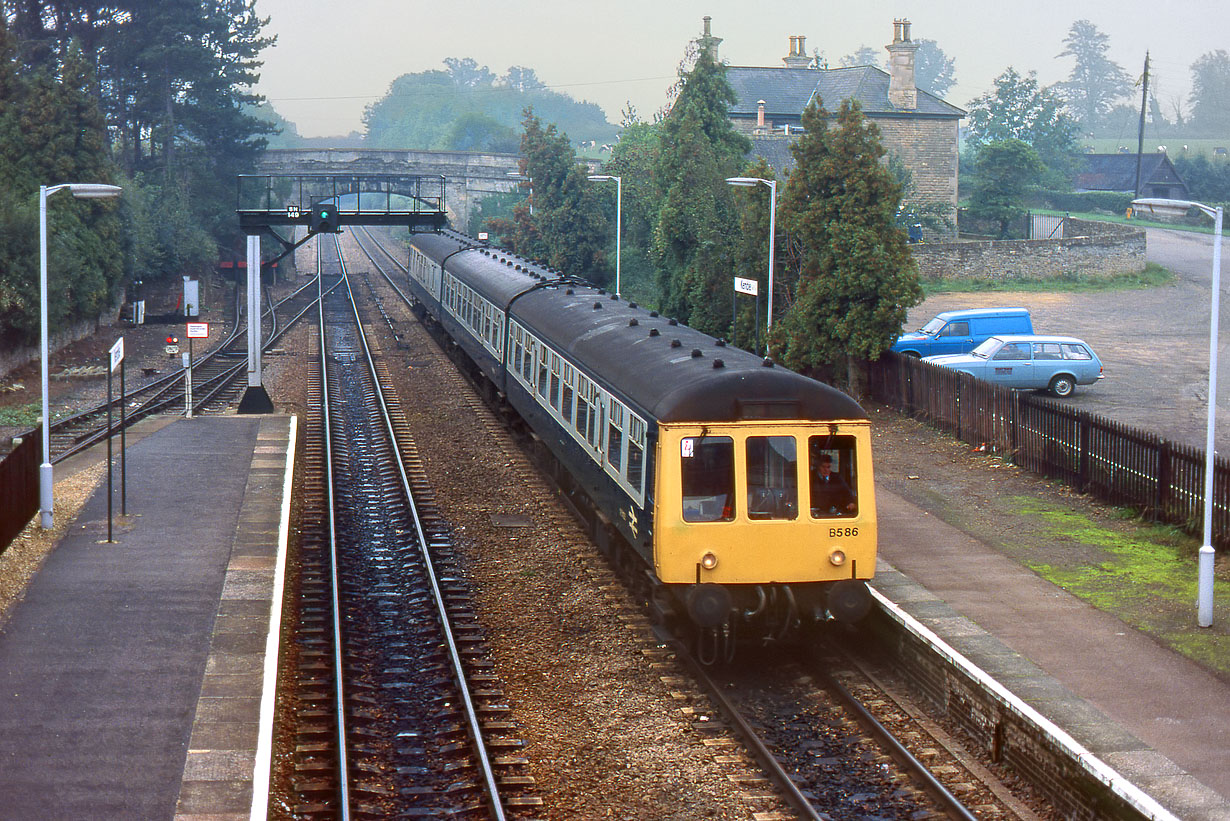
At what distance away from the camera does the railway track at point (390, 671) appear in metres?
9.73

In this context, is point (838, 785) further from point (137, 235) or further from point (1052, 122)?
point (1052, 122)

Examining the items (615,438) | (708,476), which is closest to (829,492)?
(708,476)

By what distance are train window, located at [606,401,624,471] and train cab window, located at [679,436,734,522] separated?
6.26 feet

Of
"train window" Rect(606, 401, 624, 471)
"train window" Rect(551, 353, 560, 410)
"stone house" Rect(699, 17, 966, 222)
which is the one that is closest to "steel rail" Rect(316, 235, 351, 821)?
"train window" Rect(606, 401, 624, 471)

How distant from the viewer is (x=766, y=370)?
12.0 m

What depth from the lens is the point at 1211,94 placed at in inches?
7042

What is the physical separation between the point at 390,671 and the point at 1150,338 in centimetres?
3069

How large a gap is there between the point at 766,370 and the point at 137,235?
1605 inches

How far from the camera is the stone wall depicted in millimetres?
49719

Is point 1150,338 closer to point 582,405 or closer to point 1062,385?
point 1062,385

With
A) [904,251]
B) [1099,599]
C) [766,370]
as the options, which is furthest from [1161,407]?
[766,370]

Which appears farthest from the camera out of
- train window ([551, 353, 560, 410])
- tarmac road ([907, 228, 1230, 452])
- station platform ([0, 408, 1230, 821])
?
tarmac road ([907, 228, 1230, 452])

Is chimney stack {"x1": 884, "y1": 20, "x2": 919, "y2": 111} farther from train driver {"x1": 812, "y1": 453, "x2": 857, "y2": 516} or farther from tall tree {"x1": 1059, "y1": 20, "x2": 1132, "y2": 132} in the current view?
tall tree {"x1": 1059, "y1": 20, "x2": 1132, "y2": 132}

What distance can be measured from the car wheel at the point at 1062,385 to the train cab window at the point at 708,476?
18178mm
